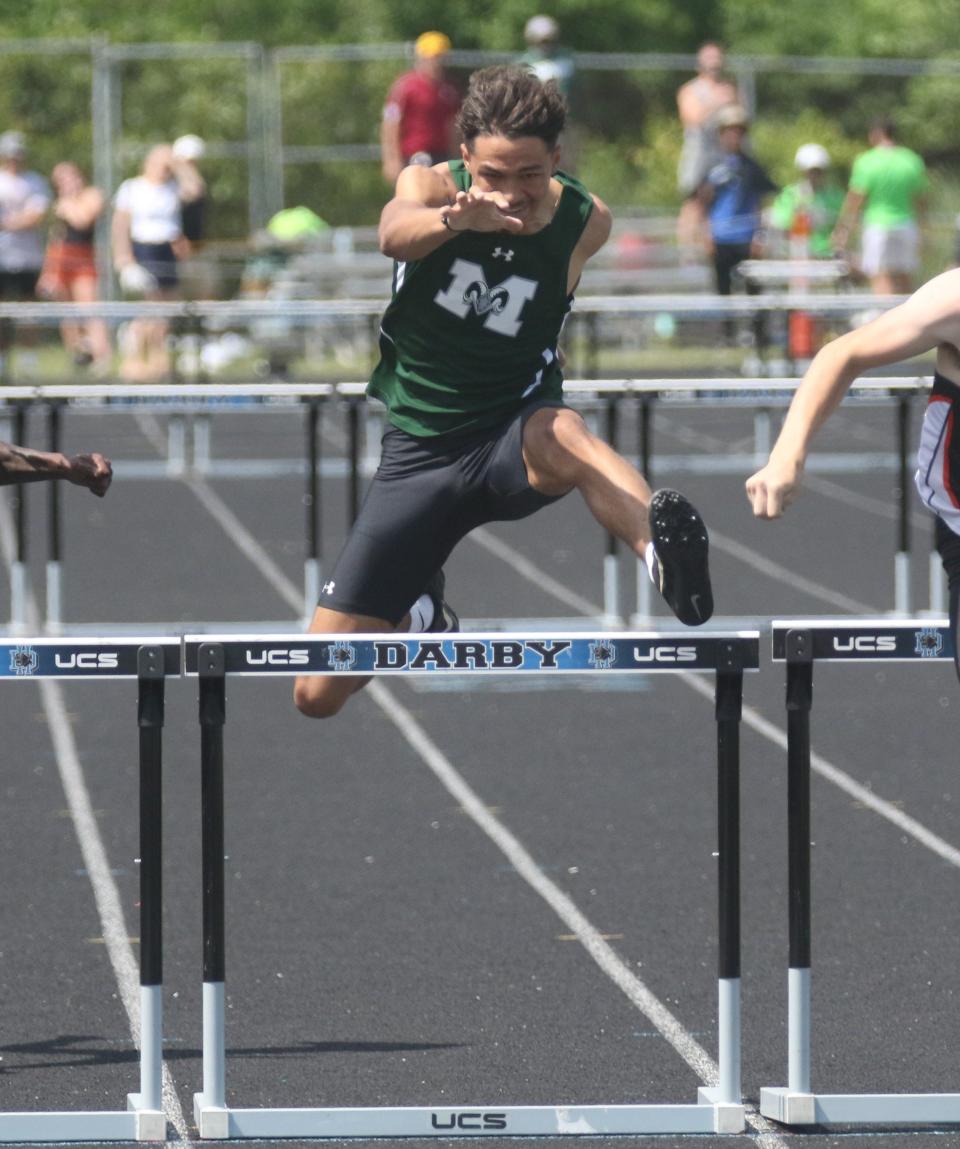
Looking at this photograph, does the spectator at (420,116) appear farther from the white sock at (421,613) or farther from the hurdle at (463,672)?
the hurdle at (463,672)

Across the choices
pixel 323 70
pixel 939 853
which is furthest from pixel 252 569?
pixel 323 70

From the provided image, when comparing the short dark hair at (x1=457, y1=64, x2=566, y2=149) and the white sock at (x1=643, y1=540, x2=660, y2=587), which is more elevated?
the short dark hair at (x1=457, y1=64, x2=566, y2=149)

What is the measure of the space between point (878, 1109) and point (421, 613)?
1.77m

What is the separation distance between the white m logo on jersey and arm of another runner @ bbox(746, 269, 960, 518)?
4.89ft

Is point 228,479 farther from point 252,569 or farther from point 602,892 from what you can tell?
point 602,892

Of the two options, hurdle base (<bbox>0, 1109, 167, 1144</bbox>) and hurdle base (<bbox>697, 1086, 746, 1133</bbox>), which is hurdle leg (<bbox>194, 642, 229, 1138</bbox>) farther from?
hurdle base (<bbox>697, 1086, 746, 1133</bbox>)

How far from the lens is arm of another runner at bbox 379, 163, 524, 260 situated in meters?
5.07

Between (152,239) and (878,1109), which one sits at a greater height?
(152,239)

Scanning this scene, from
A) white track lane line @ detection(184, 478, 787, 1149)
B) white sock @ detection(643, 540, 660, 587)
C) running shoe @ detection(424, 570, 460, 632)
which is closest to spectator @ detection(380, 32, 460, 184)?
white track lane line @ detection(184, 478, 787, 1149)

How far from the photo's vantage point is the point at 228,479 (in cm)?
1630

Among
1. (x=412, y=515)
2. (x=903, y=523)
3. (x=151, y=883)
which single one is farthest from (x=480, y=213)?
(x=903, y=523)

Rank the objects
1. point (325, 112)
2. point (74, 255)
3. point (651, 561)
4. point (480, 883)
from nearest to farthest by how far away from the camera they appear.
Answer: point (651, 561)
point (480, 883)
point (74, 255)
point (325, 112)

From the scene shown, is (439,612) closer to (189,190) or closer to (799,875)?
(799,875)

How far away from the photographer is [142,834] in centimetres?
454
